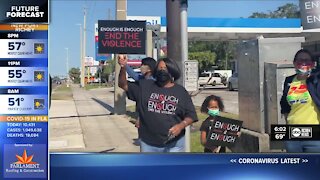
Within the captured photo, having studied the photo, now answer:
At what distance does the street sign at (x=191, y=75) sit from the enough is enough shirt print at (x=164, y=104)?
1.95 feet

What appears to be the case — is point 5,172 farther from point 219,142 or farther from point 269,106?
point 269,106

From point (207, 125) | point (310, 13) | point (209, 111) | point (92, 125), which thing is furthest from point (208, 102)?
point (92, 125)

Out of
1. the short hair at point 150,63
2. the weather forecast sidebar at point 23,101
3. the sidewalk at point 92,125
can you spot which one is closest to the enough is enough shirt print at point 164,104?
the short hair at point 150,63

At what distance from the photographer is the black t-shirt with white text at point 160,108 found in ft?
12.1

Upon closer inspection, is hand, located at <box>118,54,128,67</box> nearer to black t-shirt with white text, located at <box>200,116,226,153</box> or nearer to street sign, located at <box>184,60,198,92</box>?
street sign, located at <box>184,60,198,92</box>

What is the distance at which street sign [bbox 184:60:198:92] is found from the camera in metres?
4.31

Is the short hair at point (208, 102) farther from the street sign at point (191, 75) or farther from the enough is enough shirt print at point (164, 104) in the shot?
the enough is enough shirt print at point (164, 104)

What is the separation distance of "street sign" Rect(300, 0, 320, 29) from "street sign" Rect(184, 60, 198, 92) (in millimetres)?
1232

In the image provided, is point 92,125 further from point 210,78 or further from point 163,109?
point 163,109

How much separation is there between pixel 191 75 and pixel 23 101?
5.58ft

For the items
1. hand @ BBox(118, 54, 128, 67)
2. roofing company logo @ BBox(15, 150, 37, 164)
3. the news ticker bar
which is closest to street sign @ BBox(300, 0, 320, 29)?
the news ticker bar

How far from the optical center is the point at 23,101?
340cm

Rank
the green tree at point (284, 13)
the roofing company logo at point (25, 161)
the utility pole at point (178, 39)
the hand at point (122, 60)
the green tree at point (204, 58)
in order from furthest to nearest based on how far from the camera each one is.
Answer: the utility pole at point (178, 39)
the green tree at point (204, 58)
the hand at point (122, 60)
the green tree at point (284, 13)
the roofing company logo at point (25, 161)

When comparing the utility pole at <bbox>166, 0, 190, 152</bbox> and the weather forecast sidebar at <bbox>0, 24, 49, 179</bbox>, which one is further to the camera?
the utility pole at <bbox>166, 0, 190, 152</bbox>
